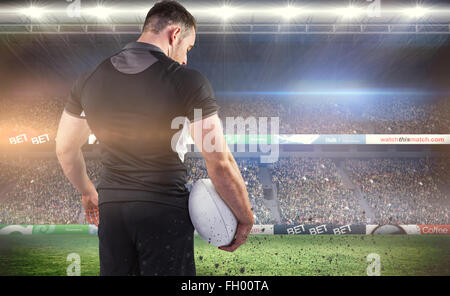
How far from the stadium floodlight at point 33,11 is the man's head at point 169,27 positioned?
47.4ft

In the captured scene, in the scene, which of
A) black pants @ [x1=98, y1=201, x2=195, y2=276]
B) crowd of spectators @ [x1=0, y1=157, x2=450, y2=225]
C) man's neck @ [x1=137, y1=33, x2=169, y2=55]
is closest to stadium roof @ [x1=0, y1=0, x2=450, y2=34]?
crowd of spectators @ [x1=0, y1=157, x2=450, y2=225]

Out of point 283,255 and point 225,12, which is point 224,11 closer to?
point 225,12

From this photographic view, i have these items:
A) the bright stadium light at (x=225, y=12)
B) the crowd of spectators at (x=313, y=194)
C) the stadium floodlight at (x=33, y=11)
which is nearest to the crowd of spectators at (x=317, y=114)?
the crowd of spectators at (x=313, y=194)

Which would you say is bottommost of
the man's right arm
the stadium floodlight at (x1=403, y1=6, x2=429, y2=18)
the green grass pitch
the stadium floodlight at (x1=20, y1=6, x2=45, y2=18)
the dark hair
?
the green grass pitch

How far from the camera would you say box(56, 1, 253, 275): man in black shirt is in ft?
4.53

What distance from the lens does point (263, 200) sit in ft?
49.6

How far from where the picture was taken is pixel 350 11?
1335 centimetres

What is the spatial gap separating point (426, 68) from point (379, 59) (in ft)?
10.9

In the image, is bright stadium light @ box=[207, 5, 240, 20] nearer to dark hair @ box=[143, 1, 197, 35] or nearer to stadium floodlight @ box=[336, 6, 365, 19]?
stadium floodlight @ box=[336, 6, 365, 19]

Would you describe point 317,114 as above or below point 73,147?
above

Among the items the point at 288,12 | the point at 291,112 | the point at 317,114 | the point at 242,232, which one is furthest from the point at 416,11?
the point at 242,232

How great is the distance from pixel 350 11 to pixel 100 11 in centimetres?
1072

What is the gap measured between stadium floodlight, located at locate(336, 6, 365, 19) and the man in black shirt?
14.0 m

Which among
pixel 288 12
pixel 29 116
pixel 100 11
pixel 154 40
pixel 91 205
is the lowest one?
pixel 91 205
